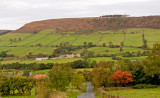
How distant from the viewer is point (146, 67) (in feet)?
188

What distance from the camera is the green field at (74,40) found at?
14962 centimetres

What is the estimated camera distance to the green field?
149625 millimetres

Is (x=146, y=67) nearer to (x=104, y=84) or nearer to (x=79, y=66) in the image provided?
(x=104, y=84)

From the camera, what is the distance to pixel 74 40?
6880 inches

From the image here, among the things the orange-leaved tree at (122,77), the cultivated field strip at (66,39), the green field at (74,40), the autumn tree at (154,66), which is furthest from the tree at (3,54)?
the autumn tree at (154,66)

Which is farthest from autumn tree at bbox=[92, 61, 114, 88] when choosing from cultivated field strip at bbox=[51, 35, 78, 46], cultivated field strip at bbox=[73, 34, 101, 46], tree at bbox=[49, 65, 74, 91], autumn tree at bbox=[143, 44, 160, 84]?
cultivated field strip at bbox=[51, 35, 78, 46]

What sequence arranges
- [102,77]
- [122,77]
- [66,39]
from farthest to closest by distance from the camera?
[66,39] < [102,77] < [122,77]

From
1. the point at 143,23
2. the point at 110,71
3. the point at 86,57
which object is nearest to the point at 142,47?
the point at 86,57

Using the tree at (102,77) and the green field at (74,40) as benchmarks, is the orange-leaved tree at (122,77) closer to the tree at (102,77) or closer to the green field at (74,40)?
the tree at (102,77)

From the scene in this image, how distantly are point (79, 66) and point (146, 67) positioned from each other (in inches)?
2154

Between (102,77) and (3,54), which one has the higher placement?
(102,77)

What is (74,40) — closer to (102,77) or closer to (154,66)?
(102,77)

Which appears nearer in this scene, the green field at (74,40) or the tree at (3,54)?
the green field at (74,40)

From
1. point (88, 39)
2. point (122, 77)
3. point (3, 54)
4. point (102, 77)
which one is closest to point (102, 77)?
point (102, 77)
